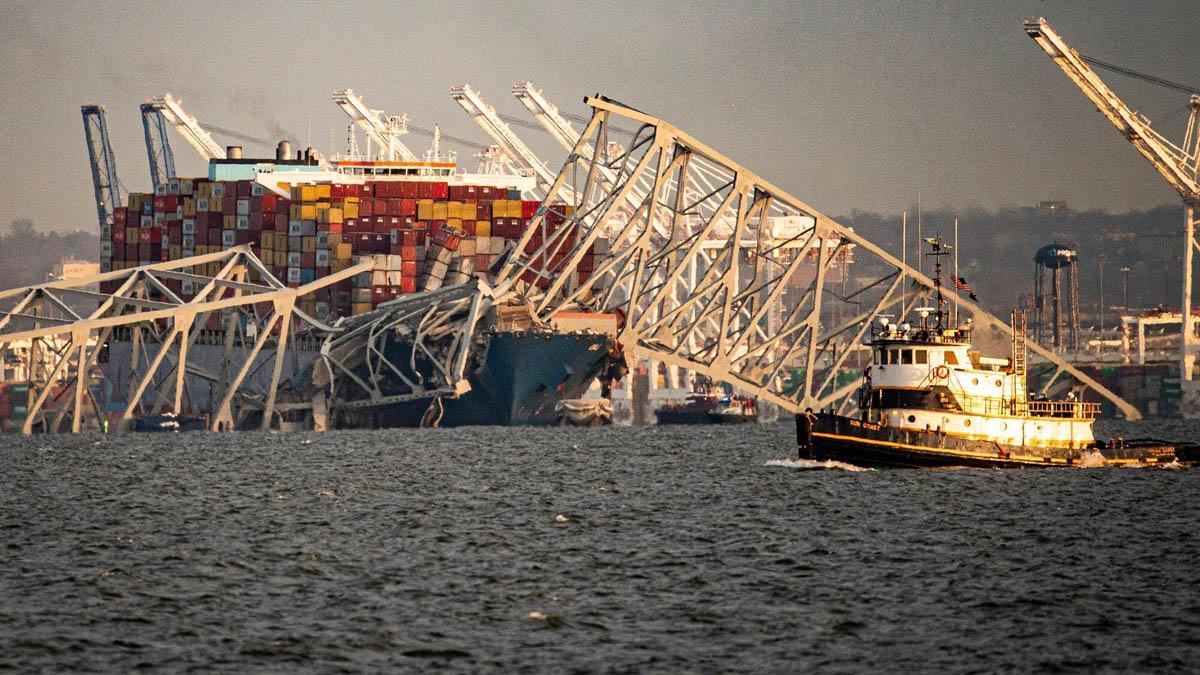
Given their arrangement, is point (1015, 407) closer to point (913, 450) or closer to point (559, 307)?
point (913, 450)

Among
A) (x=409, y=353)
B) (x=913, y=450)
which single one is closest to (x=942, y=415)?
(x=913, y=450)

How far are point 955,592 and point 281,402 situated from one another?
10315 centimetres

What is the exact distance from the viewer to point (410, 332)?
130125mm

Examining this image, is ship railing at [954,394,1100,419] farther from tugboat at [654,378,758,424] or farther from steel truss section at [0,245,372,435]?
tugboat at [654,378,758,424]

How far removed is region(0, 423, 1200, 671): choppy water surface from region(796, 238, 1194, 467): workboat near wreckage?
3.84 feet

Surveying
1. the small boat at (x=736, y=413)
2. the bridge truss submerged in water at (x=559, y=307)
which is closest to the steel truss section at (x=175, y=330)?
the bridge truss submerged in water at (x=559, y=307)

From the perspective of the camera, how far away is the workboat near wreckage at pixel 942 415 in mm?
70250

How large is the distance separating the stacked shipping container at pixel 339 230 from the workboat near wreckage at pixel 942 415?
282 ft

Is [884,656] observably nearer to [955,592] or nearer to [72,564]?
[955,592]

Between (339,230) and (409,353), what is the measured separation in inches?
1099

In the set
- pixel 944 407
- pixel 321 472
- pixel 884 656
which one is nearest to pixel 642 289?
pixel 321 472

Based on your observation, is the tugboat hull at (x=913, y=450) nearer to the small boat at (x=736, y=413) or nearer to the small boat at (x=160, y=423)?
the small boat at (x=160, y=423)

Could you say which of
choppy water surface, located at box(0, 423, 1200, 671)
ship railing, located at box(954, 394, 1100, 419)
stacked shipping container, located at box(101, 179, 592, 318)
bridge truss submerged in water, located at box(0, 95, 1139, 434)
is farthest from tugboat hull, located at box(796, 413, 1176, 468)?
stacked shipping container, located at box(101, 179, 592, 318)

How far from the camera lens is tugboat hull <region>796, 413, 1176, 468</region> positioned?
70.3m
